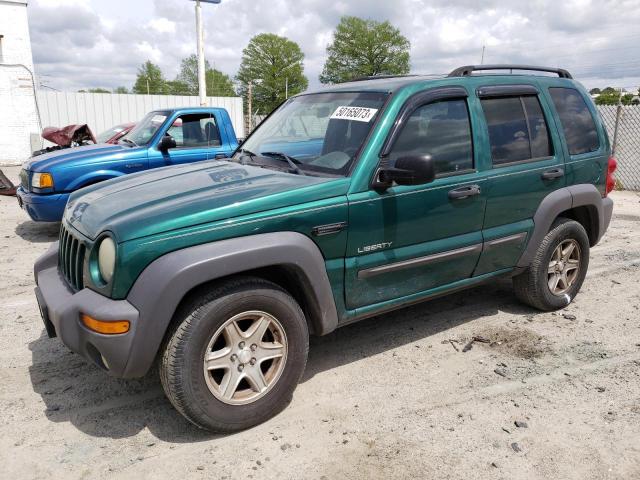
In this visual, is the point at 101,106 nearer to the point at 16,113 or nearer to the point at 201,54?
the point at 16,113

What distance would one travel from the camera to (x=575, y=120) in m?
4.48

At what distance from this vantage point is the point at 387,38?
2950 inches

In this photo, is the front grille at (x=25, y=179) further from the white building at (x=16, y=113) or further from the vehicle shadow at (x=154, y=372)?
the white building at (x=16, y=113)

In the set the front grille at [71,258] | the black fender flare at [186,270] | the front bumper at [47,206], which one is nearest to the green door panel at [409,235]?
the black fender flare at [186,270]

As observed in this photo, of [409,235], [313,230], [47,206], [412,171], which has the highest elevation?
[412,171]

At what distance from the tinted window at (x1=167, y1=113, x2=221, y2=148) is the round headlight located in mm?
5188

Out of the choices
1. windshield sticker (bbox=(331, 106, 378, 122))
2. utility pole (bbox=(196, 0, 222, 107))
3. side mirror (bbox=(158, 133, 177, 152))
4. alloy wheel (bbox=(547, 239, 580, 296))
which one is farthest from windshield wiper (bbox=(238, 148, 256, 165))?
utility pole (bbox=(196, 0, 222, 107))

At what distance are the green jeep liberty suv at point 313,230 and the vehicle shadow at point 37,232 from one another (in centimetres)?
417

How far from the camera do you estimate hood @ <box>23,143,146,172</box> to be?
6.91m

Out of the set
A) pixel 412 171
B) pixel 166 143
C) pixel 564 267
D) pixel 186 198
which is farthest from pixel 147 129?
pixel 564 267

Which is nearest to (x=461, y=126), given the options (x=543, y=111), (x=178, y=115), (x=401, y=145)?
(x=401, y=145)

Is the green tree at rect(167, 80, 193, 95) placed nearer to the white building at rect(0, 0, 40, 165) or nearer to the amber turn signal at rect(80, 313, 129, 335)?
the white building at rect(0, 0, 40, 165)

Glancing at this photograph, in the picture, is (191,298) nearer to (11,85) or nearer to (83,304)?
(83,304)

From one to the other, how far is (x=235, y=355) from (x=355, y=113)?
1.71 metres
